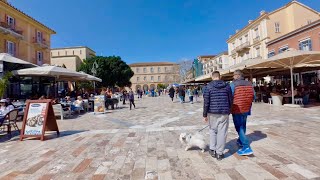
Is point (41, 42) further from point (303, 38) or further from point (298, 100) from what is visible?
point (303, 38)

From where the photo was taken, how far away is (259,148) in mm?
4180

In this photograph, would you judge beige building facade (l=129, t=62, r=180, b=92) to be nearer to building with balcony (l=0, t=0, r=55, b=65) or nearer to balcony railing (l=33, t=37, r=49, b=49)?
building with balcony (l=0, t=0, r=55, b=65)

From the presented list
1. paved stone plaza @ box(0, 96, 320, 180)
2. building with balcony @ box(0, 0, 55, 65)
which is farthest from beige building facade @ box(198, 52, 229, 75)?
paved stone plaza @ box(0, 96, 320, 180)

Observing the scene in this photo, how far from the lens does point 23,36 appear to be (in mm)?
22953

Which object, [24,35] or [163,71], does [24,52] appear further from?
[163,71]

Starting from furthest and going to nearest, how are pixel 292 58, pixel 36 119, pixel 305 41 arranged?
pixel 305 41, pixel 292 58, pixel 36 119

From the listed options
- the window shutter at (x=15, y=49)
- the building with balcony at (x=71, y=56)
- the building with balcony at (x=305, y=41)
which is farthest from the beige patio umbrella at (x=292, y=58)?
the building with balcony at (x=71, y=56)

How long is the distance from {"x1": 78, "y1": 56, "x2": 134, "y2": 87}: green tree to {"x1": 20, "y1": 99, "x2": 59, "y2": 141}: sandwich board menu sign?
37.5 m

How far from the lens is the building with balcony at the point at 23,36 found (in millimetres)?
20337

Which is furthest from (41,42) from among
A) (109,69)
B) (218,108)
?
(218,108)

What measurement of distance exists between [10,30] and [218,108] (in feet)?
76.5

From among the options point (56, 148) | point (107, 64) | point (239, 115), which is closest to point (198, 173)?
point (239, 115)

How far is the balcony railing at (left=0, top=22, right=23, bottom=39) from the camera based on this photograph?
19.5 metres

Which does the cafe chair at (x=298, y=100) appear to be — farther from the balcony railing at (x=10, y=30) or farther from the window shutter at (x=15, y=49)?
the window shutter at (x=15, y=49)
